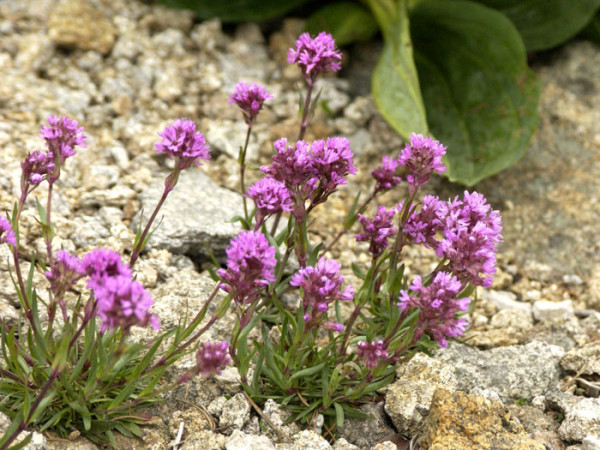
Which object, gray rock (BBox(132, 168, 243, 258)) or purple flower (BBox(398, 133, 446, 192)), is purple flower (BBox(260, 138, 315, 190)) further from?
gray rock (BBox(132, 168, 243, 258))

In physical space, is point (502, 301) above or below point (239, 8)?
below

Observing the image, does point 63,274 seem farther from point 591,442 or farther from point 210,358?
point 591,442

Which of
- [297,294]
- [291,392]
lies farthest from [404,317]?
[297,294]

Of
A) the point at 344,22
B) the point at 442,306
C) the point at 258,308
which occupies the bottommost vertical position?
the point at 258,308

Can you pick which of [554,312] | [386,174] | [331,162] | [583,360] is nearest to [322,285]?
[331,162]

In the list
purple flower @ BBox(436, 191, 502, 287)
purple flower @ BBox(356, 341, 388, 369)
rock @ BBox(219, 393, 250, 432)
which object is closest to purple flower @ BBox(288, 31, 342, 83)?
purple flower @ BBox(436, 191, 502, 287)

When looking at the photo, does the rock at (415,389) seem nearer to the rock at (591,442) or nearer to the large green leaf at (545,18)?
the rock at (591,442)
